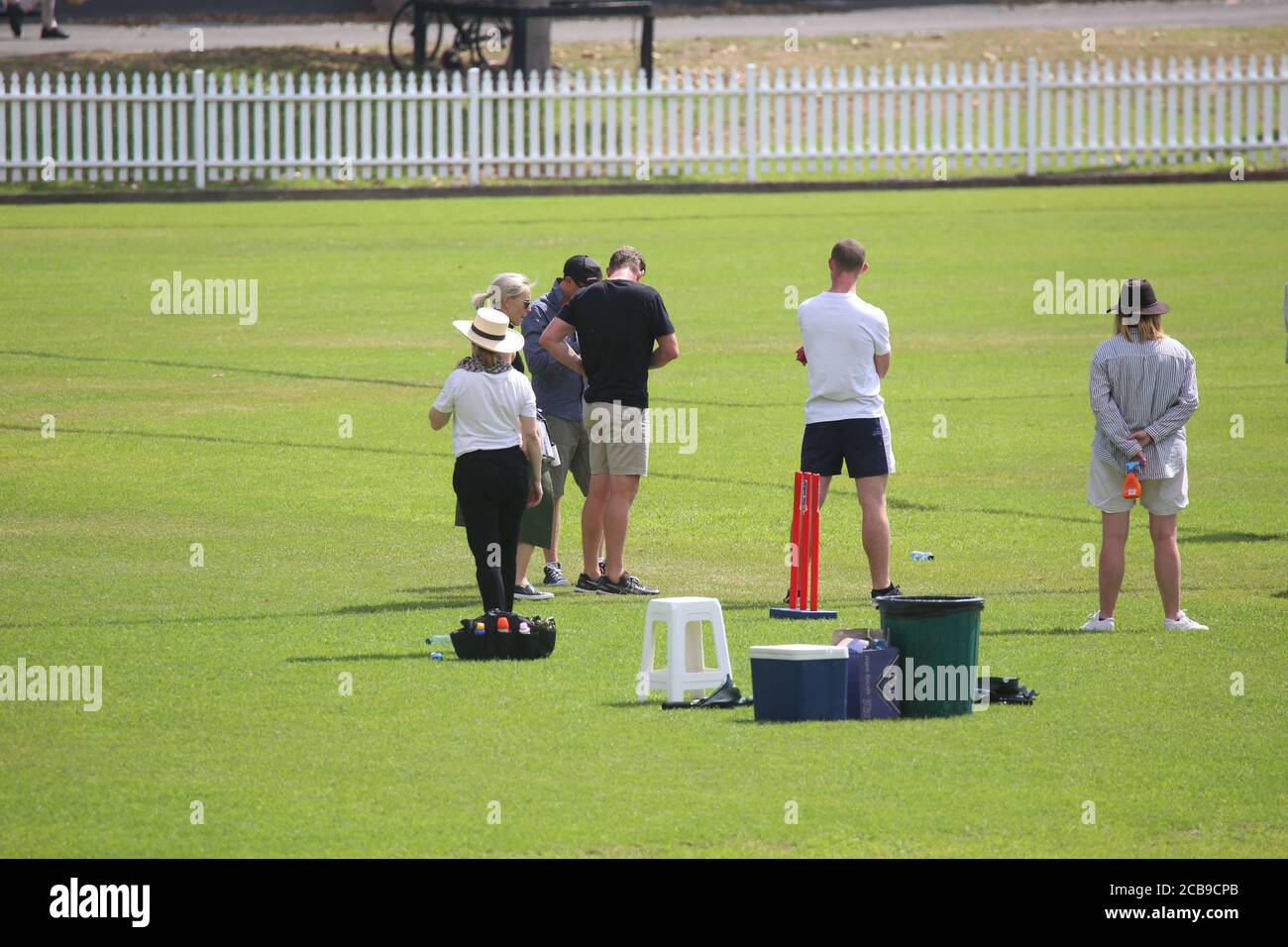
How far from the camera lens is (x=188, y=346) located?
21547mm

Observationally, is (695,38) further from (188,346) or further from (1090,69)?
(188,346)

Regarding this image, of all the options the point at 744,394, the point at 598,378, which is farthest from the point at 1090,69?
the point at 598,378

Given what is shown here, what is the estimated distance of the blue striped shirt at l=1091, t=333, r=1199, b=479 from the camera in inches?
434

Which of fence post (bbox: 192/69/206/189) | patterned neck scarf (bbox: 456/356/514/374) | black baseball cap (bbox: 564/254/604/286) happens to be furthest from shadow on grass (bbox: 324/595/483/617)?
fence post (bbox: 192/69/206/189)

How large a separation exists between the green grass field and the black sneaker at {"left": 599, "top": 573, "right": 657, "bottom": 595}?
0.23 metres

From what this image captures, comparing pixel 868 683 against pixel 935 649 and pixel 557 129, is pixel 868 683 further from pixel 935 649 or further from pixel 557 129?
pixel 557 129

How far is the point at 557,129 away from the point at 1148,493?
27.1 metres

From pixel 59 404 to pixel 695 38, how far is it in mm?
28135

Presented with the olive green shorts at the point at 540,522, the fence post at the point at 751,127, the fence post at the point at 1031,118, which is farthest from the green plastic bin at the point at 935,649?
the fence post at the point at 1031,118

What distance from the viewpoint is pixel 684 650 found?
9.52 metres

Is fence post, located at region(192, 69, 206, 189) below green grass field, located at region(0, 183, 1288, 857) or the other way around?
the other way around
